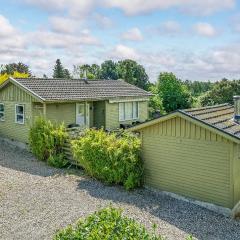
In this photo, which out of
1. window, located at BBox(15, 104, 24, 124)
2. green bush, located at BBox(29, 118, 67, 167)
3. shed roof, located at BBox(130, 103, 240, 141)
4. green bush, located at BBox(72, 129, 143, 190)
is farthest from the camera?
window, located at BBox(15, 104, 24, 124)

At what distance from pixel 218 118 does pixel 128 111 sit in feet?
45.3

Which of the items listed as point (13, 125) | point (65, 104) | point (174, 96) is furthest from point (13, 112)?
point (174, 96)

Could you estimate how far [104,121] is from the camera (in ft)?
80.4

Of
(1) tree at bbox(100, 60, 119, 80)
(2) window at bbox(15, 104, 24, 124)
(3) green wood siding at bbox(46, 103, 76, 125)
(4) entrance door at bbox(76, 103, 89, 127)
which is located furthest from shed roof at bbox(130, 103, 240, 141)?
(1) tree at bbox(100, 60, 119, 80)

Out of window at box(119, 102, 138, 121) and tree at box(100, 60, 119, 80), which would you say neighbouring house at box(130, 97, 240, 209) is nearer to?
window at box(119, 102, 138, 121)

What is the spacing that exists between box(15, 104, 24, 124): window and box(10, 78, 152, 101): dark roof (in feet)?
5.06

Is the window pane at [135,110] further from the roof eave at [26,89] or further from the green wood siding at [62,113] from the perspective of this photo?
the roof eave at [26,89]

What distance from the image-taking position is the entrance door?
23.2 meters

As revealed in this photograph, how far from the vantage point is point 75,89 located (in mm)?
23828

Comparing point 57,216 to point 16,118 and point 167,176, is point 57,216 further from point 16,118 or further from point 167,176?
point 16,118

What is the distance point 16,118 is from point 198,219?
14.3 m

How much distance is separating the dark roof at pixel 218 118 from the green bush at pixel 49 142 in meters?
7.13

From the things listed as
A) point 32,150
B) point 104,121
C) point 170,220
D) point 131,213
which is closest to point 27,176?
point 32,150

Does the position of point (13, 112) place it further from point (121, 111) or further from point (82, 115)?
point (121, 111)
